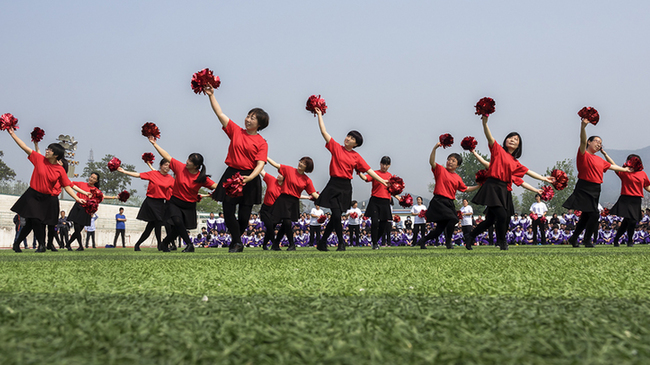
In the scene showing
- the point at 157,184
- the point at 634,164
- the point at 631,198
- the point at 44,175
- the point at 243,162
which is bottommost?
the point at 631,198

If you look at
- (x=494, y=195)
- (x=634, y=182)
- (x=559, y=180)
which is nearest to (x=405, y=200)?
(x=494, y=195)

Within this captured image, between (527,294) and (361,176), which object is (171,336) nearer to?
(527,294)

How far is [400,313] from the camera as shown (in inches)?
70.3

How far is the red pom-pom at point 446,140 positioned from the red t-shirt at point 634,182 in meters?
4.10

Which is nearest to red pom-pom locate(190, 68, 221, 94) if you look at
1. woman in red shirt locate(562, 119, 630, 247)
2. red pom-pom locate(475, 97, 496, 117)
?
red pom-pom locate(475, 97, 496, 117)

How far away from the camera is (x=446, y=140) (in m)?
9.23

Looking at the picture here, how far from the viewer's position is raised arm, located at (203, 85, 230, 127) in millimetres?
6898

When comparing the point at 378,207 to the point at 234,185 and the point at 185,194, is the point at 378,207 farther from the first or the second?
the point at 234,185

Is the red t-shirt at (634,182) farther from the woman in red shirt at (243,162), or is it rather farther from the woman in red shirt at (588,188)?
the woman in red shirt at (243,162)

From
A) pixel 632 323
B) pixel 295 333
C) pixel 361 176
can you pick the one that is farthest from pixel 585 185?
pixel 295 333

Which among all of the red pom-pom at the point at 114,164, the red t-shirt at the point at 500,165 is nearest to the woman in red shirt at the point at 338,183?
the red t-shirt at the point at 500,165

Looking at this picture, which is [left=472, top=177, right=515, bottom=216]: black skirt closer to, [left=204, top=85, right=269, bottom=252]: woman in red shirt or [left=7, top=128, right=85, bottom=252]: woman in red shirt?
[left=204, top=85, right=269, bottom=252]: woman in red shirt

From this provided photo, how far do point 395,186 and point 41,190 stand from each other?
19.1 ft

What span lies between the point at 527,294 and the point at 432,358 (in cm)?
138
